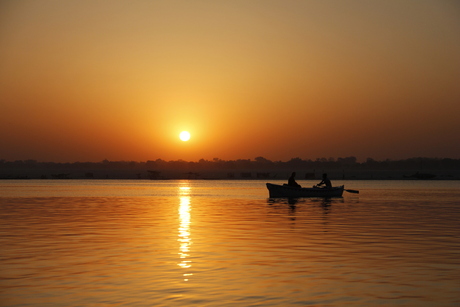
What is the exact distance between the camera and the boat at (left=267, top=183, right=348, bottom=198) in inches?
2645

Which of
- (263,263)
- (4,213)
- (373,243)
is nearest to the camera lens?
(263,263)

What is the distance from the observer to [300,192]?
67312mm

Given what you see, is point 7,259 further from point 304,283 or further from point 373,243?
point 373,243

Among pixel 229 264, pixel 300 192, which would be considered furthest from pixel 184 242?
pixel 300 192

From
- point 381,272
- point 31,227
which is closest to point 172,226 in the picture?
point 31,227

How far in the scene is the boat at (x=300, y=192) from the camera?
67188mm

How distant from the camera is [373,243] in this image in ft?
85.3

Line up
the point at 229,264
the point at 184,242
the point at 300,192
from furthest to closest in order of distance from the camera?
1. the point at 300,192
2. the point at 184,242
3. the point at 229,264

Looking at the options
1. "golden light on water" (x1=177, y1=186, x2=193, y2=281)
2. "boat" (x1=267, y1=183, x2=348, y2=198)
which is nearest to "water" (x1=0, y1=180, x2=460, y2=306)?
"golden light on water" (x1=177, y1=186, x2=193, y2=281)

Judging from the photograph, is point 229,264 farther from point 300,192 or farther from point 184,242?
point 300,192

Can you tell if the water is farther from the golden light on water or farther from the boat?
the boat

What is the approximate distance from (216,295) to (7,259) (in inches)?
370

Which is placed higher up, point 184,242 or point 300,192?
point 300,192

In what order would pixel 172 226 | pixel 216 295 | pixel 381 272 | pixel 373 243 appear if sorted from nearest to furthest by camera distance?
pixel 216 295, pixel 381 272, pixel 373 243, pixel 172 226
